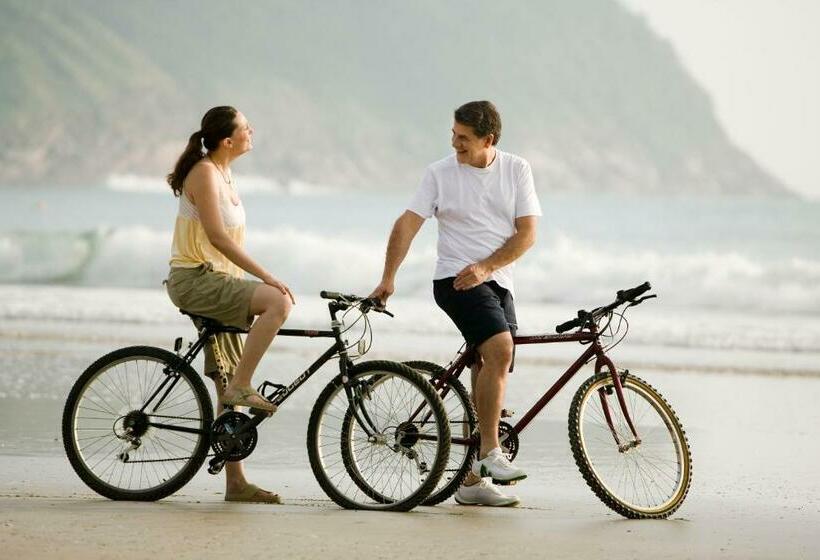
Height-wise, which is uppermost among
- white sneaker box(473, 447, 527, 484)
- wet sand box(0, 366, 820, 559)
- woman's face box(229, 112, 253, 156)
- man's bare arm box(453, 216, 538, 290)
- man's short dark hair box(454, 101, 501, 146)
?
man's short dark hair box(454, 101, 501, 146)

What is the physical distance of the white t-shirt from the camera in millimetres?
5910

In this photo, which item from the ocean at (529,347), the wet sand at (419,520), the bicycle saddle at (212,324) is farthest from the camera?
the ocean at (529,347)

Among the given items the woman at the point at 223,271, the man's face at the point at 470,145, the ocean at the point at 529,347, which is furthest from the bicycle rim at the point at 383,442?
the man's face at the point at 470,145

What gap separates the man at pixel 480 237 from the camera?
5.80m

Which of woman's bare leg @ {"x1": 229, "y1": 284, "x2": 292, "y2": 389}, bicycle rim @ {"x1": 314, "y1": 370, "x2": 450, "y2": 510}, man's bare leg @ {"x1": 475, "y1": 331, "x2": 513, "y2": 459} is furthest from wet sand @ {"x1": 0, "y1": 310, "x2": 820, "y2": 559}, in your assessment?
woman's bare leg @ {"x1": 229, "y1": 284, "x2": 292, "y2": 389}

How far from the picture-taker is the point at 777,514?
6039mm

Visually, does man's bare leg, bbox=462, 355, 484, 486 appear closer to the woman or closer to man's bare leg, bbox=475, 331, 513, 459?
man's bare leg, bbox=475, 331, 513, 459

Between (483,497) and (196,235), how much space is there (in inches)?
65.0

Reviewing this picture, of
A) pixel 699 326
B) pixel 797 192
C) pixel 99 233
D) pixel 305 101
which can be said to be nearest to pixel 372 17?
pixel 305 101

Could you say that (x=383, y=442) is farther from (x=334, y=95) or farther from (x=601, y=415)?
(x=334, y=95)

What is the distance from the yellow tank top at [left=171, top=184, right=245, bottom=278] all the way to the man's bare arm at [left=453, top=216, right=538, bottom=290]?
927 millimetres

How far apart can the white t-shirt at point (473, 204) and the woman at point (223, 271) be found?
0.71m

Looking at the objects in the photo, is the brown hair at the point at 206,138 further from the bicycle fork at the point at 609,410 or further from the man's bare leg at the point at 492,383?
the bicycle fork at the point at 609,410

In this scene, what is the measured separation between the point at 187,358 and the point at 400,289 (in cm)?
1998
